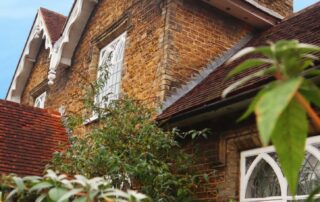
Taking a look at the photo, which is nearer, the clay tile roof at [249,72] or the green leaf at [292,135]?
the green leaf at [292,135]

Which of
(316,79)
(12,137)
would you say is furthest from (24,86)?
(316,79)

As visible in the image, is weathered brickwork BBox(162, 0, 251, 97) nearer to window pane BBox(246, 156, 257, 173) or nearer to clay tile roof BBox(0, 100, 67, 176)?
window pane BBox(246, 156, 257, 173)

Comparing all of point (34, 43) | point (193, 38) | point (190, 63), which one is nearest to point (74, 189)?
point (190, 63)

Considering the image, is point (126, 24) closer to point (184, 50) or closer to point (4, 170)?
point (184, 50)

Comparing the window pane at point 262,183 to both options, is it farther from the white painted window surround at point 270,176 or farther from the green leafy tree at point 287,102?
the green leafy tree at point 287,102

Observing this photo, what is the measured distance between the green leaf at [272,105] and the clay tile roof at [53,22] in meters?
12.7

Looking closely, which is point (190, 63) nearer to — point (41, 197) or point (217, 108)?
point (217, 108)

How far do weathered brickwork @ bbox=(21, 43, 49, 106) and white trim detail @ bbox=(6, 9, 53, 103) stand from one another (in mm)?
210

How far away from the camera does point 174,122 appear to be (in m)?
6.56

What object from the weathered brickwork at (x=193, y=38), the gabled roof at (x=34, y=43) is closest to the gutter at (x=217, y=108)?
the weathered brickwork at (x=193, y=38)

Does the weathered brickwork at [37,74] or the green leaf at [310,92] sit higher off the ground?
the weathered brickwork at [37,74]

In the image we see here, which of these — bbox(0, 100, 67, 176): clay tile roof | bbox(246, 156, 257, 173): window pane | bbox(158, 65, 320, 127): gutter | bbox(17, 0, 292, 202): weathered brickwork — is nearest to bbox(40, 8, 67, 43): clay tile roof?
bbox(0, 100, 67, 176): clay tile roof

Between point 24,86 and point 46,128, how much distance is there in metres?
5.06

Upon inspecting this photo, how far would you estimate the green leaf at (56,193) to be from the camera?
132cm
